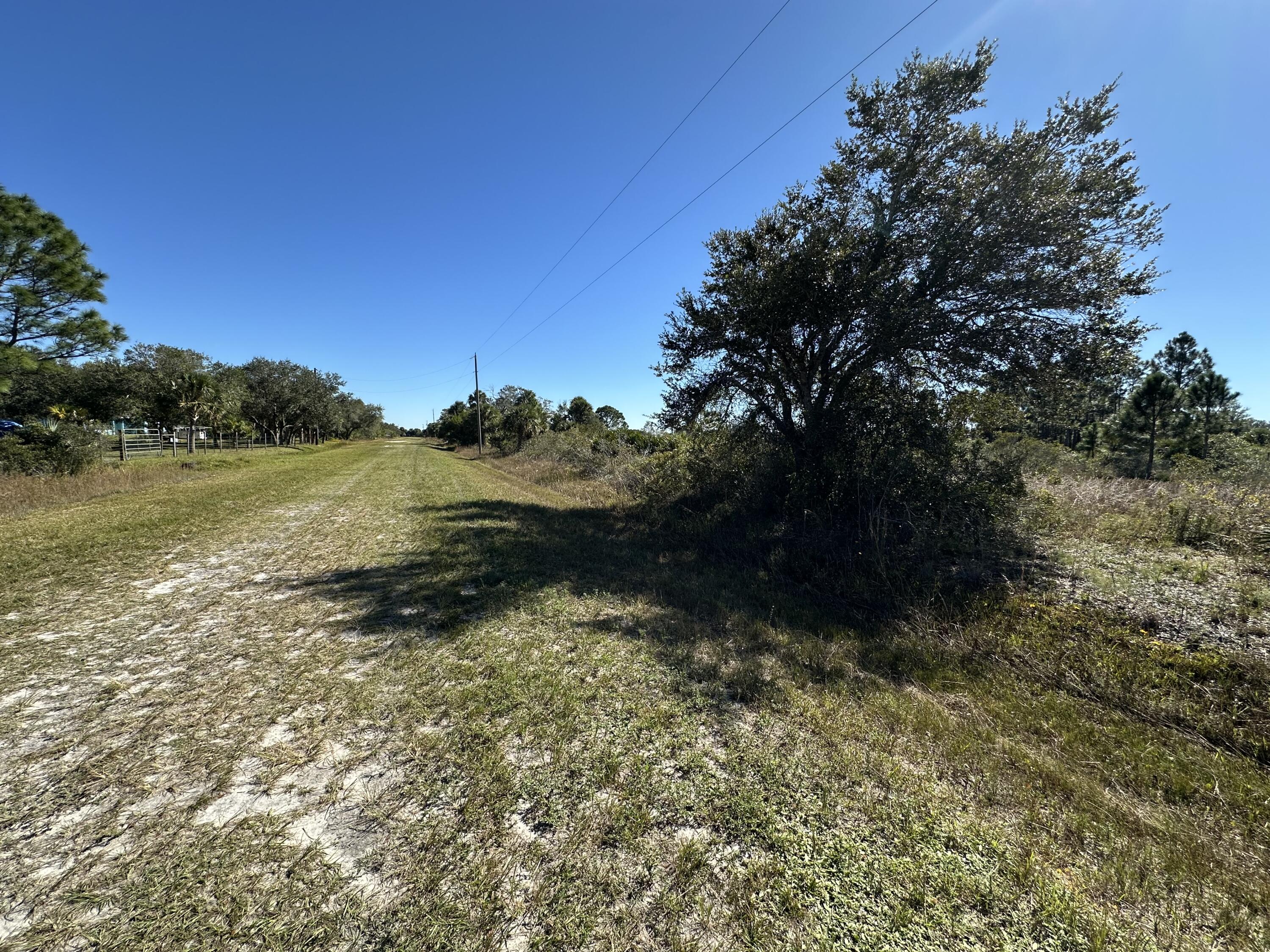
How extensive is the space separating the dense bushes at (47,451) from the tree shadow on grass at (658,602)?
12.6 m

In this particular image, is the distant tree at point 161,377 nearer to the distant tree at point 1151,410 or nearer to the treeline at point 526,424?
the treeline at point 526,424

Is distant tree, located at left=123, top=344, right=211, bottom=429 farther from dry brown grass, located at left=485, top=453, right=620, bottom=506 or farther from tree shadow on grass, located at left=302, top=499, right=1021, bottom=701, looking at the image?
tree shadow on grass, located at left=302, top=499, right=1021, bottom=701

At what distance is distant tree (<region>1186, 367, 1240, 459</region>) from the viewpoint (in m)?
31.2

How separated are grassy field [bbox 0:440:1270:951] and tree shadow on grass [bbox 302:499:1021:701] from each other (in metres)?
0.06

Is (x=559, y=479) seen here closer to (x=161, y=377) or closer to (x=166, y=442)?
(x=166, y=442)

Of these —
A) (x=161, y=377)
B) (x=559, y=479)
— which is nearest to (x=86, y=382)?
(x=161, y=377)

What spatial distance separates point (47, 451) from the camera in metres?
12.1

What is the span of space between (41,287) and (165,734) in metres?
19.4

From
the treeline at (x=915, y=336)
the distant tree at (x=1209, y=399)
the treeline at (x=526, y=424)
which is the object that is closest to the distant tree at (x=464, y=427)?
the treeline at (x=526, y=424)

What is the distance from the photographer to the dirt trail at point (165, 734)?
Answer: 1.82 m

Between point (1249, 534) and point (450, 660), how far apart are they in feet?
30.8

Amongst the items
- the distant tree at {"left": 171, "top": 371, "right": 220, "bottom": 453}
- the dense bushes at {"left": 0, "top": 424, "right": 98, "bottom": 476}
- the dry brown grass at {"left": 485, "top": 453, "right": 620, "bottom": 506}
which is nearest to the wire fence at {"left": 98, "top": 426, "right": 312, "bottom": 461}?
the distant tree at {"left": 171, "top": 371, "right": 220, "bottom": 453}

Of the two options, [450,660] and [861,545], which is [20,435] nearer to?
[450,660]

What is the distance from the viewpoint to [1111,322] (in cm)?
739
